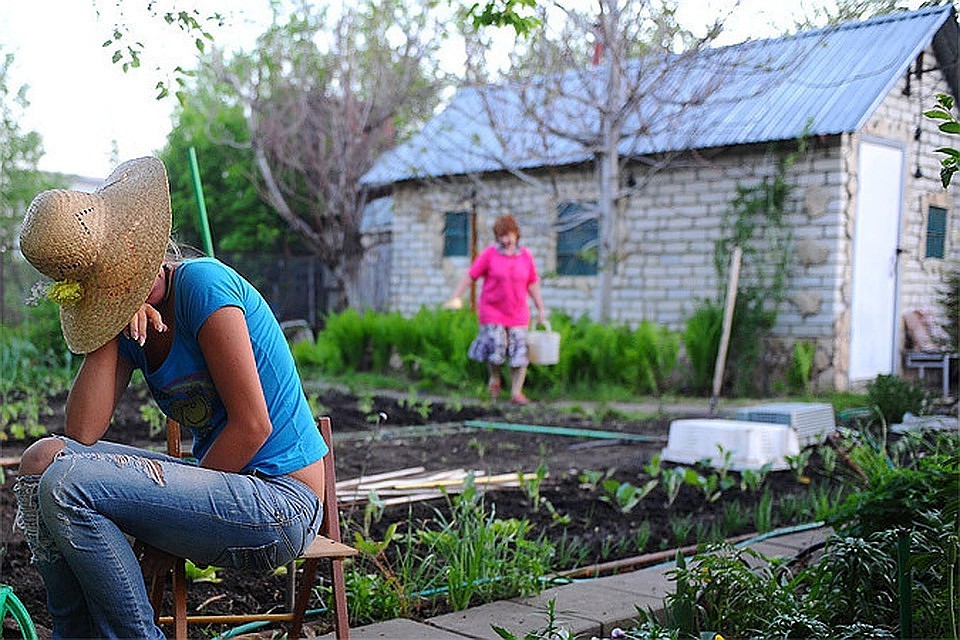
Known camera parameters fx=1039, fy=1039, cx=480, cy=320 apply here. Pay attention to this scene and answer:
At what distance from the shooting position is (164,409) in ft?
7.85

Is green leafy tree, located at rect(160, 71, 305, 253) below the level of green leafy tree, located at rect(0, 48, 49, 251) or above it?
Result: above

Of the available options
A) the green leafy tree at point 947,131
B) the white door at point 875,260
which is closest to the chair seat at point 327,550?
the green leafy tree at point 947,131

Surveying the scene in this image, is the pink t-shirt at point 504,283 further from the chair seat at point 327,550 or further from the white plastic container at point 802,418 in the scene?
the chair seat at point 327,550

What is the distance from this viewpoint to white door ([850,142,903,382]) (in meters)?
10.8

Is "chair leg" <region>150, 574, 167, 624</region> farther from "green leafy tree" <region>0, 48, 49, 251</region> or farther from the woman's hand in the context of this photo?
"green leafy tree" <region>0, 48, 49, 251</region>

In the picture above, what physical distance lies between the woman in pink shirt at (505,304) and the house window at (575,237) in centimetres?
327

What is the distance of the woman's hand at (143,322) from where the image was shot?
86.3 inches

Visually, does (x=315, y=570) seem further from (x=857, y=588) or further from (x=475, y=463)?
(x=475, y=463)

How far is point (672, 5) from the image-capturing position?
9742 mm

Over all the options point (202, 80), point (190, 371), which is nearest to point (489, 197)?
point (202, 80)

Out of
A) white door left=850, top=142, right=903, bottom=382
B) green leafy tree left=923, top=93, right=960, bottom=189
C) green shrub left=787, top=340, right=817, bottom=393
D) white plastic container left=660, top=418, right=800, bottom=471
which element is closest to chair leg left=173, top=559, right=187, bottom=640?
green leafy tree left=923, top=93, right=960, bottom=189

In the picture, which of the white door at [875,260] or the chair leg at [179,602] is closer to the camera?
the chair leg at [179,602]

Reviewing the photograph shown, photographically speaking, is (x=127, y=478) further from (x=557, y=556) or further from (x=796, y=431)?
(x=796, y=431)

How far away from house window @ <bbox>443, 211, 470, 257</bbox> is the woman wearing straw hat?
12011mm
